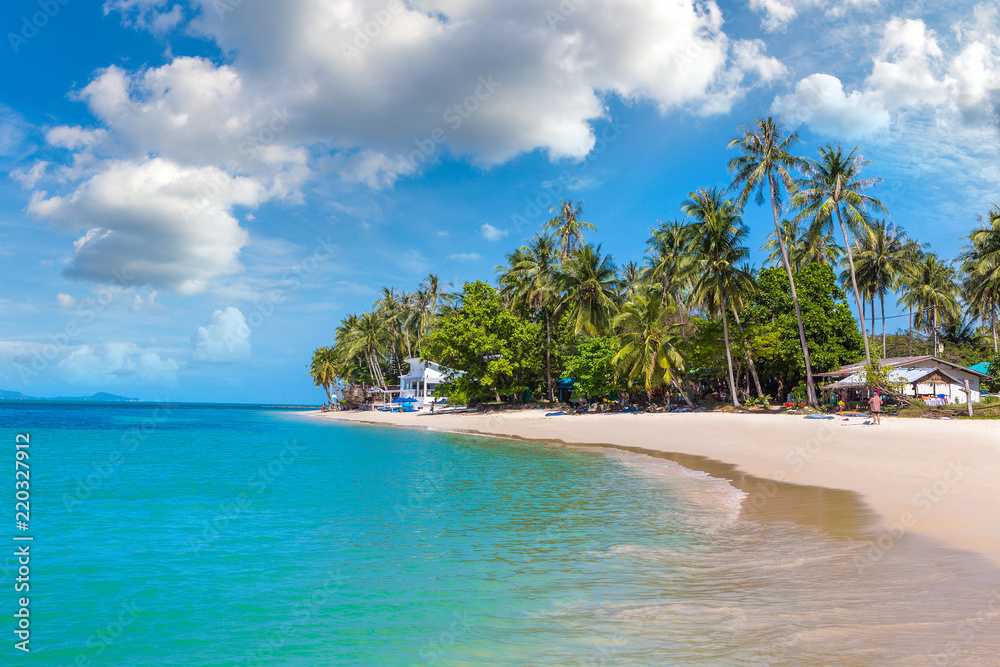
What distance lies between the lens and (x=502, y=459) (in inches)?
785

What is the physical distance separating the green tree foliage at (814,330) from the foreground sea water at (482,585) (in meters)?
25.4

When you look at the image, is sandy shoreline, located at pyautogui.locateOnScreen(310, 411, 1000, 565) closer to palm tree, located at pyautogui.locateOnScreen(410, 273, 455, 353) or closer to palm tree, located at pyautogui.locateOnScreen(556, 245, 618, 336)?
palm tree, located at pyautogui.locateOnScreen(556, 245, 618, 336)

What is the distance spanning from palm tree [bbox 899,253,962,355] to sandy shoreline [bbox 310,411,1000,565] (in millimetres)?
29462

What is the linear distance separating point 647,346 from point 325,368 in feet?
202

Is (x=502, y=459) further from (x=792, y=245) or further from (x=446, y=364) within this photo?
(x=792, y=245)

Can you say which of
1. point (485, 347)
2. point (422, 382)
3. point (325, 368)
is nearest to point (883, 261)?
point (485, 347)

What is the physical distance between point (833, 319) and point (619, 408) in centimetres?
1417

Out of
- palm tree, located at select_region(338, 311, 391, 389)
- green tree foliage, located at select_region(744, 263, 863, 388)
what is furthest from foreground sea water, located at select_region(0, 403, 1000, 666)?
palm tree, located at select_region(338, 311, 391, 389)

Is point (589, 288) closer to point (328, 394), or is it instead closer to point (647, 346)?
point (647, 346)

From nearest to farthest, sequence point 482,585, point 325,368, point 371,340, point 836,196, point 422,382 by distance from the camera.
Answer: point 482,585, point 836,196, point 422,382, point 371,340, point 325,368

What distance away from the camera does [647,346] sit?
3366 centimetres

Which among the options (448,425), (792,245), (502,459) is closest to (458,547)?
(502,459)

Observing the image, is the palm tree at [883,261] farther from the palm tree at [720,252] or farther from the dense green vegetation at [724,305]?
the palm tree at [720,252]

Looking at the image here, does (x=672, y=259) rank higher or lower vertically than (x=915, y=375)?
higher
